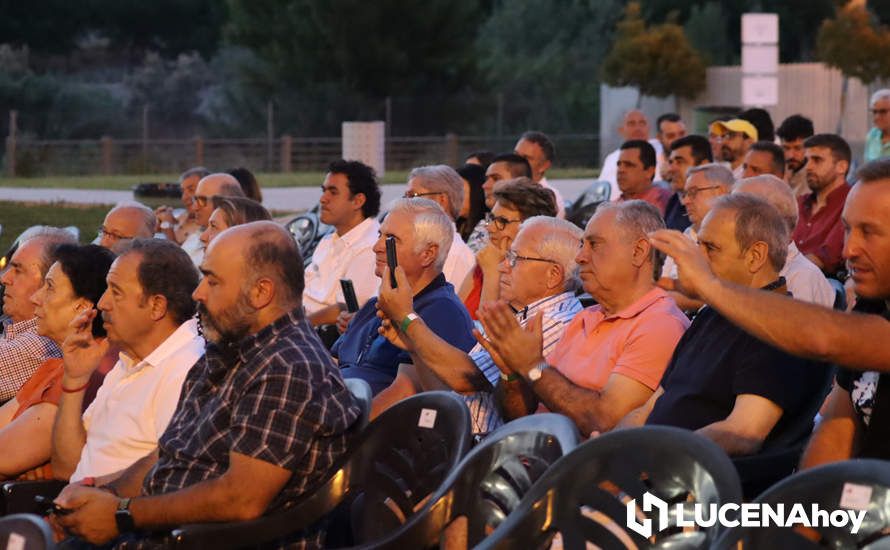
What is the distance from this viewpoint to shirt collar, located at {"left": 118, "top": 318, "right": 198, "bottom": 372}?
186 inches

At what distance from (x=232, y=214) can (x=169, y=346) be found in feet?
9.30

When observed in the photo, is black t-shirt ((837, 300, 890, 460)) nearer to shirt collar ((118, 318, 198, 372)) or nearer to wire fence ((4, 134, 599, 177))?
shirt collar ((118, 318, 198, 372))

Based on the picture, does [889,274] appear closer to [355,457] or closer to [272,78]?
[355,457]

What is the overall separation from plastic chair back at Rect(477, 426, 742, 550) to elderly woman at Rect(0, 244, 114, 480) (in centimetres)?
210

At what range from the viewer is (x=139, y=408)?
4660 millimetres

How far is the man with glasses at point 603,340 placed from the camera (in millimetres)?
4578

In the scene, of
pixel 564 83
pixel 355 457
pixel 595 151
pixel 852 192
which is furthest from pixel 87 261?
pixel 564 83

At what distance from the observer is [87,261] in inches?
210

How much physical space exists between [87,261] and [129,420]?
876 millimetres

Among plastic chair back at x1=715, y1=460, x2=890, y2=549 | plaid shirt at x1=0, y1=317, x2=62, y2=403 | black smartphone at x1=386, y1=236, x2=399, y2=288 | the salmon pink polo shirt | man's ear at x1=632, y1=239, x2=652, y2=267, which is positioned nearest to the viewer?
plastic chair back at x1=715, y1=460, x2=890, y2=549

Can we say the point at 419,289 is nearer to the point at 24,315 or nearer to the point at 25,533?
the point at 24,315

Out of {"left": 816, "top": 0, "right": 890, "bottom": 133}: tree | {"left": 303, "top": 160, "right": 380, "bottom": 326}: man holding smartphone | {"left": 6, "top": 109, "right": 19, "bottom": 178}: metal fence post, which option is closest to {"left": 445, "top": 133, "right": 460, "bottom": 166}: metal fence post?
{"left": 816, "top": 0, "right": 890, "bottom": 133}: tree

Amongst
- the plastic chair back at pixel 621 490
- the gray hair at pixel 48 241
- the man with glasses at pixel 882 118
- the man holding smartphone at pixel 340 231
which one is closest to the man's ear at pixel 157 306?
the gray hair at pixel 48 241

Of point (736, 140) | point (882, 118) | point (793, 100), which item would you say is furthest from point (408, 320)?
point (793, 100)
